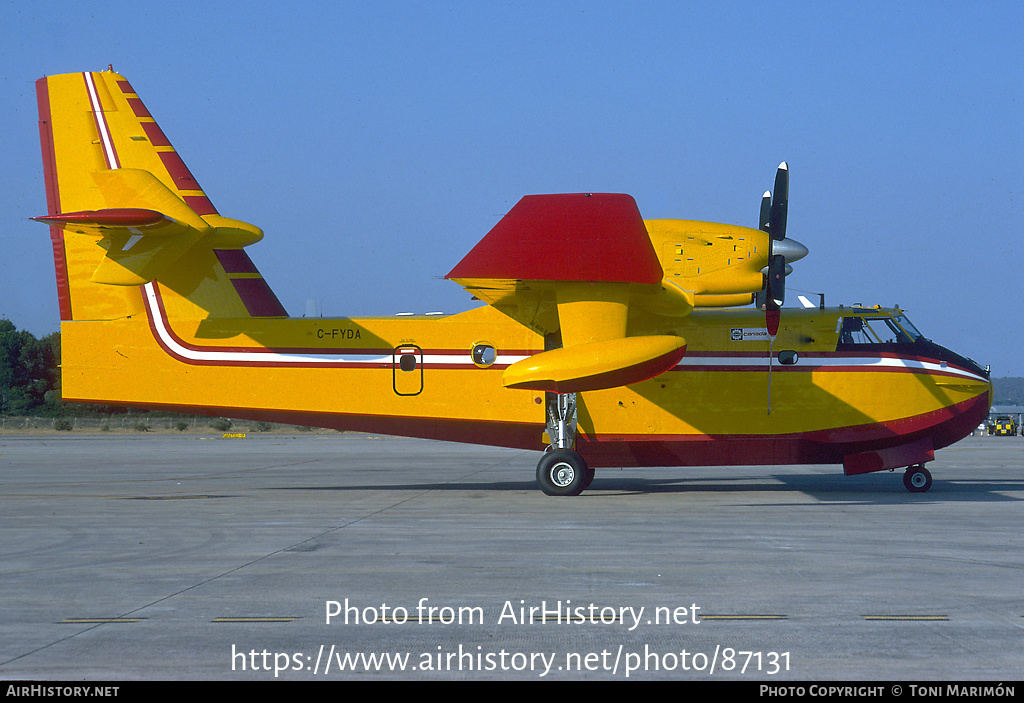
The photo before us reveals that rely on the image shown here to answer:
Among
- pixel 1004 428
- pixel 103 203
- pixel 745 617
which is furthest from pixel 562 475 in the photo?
pixel 1004 428

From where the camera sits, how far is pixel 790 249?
16672mm

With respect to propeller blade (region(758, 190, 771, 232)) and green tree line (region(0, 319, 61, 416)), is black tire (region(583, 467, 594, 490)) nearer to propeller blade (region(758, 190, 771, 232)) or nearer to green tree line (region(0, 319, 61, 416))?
propeller blade (region(758, 190, 771, 232))

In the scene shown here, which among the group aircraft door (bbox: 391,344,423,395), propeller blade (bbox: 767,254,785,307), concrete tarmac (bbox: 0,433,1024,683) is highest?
propeller blade (bbox: 767,254,785,307)

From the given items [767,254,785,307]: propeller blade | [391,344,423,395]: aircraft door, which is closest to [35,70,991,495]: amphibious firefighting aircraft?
[391,344,423,395]: aircraft door

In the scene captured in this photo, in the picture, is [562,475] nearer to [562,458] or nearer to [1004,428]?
[562,458]

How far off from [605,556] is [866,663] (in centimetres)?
453

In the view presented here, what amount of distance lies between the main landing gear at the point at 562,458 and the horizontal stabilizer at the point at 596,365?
1.66m

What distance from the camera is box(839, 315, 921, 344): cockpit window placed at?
1769 cm

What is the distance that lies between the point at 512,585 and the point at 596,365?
695cm

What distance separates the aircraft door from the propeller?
22.4ft

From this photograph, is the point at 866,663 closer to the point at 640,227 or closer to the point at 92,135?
the point at 640,227

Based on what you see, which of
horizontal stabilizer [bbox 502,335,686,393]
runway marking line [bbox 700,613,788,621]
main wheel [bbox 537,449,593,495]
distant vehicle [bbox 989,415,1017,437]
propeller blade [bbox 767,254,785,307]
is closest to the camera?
runway marking line [bbox 700,613,788,621]

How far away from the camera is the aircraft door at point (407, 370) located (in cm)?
1759
